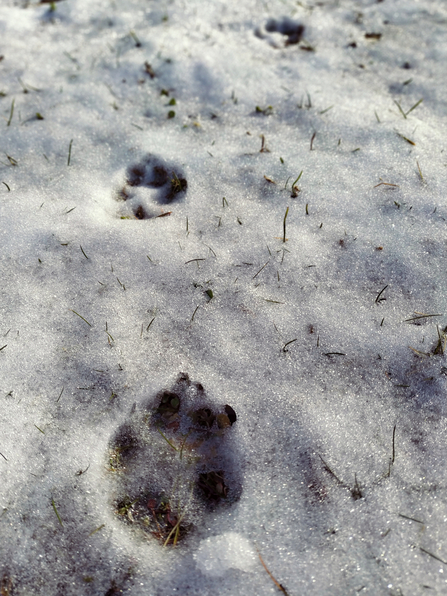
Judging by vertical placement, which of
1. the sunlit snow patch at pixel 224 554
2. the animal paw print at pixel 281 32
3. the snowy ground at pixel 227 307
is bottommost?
the sunlit snow patch at pixel 224 554

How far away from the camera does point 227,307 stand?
2.37 m

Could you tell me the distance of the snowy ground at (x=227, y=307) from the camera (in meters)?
1.81

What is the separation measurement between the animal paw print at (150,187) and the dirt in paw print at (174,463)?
119cm

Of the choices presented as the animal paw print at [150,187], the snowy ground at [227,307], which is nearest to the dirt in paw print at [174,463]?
the snowy ground at [227,307]

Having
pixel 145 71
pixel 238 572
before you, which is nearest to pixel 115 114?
pixel 145 71

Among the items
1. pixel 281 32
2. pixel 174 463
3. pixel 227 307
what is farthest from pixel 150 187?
pixel 281 32

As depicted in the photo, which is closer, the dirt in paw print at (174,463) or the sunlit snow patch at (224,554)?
the sunlit snow patch at (224,554)

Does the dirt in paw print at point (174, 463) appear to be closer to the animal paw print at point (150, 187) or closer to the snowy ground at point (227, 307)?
the snowy ground at point (227, 307)

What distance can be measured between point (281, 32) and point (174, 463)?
3.72 metres

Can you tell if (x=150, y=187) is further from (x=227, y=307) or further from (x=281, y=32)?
(x=281, y=32)

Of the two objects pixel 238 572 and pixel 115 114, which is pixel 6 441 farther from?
pixel 115 114

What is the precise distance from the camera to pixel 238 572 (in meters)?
1.72

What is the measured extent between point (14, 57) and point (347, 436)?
394 centimetres

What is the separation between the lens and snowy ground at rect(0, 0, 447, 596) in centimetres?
181
